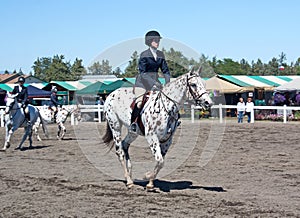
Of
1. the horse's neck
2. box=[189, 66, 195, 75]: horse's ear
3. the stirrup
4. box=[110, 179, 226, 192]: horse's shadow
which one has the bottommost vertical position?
box=[110, 179, 226, 192]: horse's shadow

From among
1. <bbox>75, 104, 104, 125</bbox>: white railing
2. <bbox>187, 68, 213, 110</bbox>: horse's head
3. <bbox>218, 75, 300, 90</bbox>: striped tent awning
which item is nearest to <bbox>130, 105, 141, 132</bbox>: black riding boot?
<bbox>187, 68, 213, 110</bbox>: horse's head

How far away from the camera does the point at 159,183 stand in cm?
1009

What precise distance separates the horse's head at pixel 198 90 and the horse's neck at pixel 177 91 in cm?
12

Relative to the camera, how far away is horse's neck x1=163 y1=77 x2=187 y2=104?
9.04m

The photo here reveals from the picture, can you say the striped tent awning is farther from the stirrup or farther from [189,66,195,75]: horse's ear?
[189,66,195,75]: horse's ear

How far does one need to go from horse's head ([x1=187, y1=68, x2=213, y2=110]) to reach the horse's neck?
0.12 m

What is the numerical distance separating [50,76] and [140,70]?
7639cm

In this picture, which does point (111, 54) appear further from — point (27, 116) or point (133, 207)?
point (27, 116)

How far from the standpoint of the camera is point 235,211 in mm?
7312

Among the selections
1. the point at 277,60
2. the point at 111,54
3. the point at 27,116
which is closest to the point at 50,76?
the point at 277,60

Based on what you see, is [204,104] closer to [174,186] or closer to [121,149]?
[174,186]

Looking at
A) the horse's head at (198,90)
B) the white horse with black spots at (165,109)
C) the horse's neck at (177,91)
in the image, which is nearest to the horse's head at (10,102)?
the white horse with black spots at (165,109)

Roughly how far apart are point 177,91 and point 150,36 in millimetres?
1289

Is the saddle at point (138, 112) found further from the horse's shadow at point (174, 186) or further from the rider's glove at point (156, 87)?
the horse's shadow at point (174, 186)
